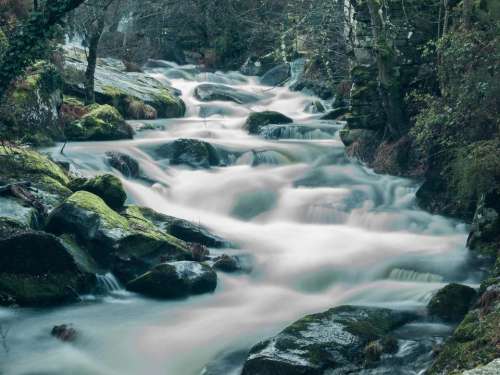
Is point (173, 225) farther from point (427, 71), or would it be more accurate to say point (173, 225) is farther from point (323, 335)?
point (427, 71)

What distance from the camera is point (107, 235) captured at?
10.3m

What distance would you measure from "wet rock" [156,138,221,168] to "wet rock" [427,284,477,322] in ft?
33.8

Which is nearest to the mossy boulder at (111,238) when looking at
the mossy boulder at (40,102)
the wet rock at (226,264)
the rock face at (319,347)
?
the wet rock at (226,264)

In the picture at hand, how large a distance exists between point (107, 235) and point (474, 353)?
655 centimetres

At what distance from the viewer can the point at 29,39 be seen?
27.2ft

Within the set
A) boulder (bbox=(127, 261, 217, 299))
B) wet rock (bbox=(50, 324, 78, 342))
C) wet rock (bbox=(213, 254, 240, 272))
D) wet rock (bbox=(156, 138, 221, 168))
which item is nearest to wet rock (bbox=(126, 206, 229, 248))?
wet rock (bbox=(213, 254, 240, 272))

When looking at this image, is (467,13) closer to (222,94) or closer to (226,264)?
(226,264)

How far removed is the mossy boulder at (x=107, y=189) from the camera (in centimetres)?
1212

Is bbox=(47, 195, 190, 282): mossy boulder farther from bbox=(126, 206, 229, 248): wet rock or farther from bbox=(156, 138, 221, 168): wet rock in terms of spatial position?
bbox=(156, 138, 221, 168): wet rock

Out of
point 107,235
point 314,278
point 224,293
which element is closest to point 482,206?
point 314,278

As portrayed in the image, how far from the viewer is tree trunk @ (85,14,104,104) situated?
798 inches

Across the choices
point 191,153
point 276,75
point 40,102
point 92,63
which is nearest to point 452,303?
point 191,153

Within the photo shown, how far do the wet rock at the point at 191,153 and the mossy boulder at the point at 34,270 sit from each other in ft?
28.6

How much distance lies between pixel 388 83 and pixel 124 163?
7.06m
